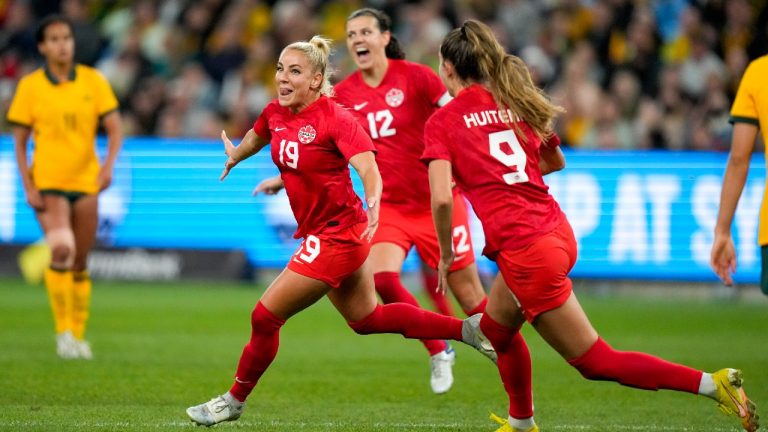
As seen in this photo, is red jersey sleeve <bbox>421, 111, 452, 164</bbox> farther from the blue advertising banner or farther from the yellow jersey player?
the blue advertising banner

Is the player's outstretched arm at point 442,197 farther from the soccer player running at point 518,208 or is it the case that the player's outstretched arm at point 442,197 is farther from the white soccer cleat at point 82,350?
the white soccer cleat at point 82,350

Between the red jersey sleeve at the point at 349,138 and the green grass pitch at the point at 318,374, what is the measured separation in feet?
5.26

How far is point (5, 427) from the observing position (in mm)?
6953

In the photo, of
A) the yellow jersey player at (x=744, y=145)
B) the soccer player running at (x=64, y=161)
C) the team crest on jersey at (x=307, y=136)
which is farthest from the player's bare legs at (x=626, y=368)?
the soccer player running at (x=64, y=161)

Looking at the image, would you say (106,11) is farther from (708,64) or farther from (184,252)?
(708,64)

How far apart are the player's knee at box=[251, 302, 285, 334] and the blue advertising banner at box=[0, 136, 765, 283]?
9.76 metres

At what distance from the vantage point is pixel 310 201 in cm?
723

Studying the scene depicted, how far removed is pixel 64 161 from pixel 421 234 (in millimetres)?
3381

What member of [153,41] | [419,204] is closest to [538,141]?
[419,204]

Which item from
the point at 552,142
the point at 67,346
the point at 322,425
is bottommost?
the point at 67,346

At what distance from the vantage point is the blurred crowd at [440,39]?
716 inches

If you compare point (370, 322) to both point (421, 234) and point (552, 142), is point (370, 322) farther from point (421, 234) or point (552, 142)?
point (421, 234)

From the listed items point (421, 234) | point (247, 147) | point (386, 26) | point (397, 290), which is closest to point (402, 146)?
point (421, 234)

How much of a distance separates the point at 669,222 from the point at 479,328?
9.78 metres
